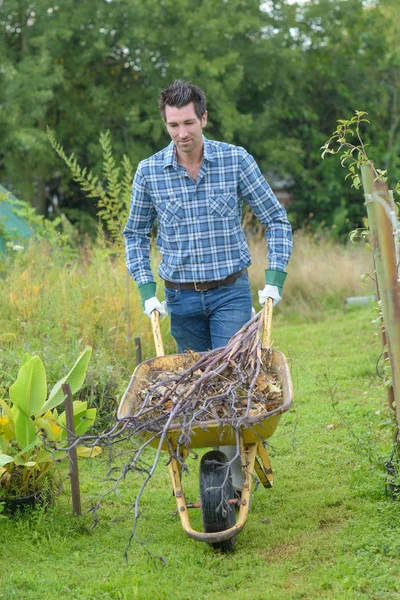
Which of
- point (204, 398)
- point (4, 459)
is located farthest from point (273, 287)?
point (4, 459)

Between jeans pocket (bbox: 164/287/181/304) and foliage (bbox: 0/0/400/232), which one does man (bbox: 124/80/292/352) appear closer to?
jeans pocket (bbox: 164/287/181/304)

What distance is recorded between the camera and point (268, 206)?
166 inches

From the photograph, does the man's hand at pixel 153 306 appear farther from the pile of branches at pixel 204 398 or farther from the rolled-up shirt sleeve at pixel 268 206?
the rolled-up shirt sleeve at pixel 268 206

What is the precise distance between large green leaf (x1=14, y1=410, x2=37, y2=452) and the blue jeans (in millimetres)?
953

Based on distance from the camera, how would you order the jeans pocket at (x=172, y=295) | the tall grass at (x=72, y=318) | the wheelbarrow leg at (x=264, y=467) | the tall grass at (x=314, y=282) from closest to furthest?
the wheelbarrow leg at (x=264, y=467), the jeans pocket at (x=172, y=295), the tall grass at (x=72, y=318), the tall grass at (x=314, y=282)

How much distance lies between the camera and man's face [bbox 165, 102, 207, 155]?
13.2 feet

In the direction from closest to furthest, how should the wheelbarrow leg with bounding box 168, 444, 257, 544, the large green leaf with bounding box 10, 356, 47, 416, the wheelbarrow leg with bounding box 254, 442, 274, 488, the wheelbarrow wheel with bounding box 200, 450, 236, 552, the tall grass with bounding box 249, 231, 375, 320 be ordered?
1. the wheelbarrow leg with bounding box 168, 444, 257, 544
2. the wheelbarrow wheel with bounding box 200, 450, 236, 552
3. the large green leaf with bounding box 10, 356, 47, 416
4. the wheelbarrow leg with bounding box 254, 442, 274, 488
5. the tall grass with bounding box 249, 231, 375, 320

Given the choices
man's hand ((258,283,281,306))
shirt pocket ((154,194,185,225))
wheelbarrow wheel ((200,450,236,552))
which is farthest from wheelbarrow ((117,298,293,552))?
shirt pocket ((154,194,185,225))

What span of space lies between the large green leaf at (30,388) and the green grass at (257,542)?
51 cm

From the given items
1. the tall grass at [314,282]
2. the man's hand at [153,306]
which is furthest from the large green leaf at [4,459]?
the tall grass at [314,282]

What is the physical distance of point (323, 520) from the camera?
3828 millimetres

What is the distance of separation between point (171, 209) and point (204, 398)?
44.6 inches

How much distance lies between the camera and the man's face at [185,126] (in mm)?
4016

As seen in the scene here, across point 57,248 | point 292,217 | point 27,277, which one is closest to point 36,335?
point 27,277
